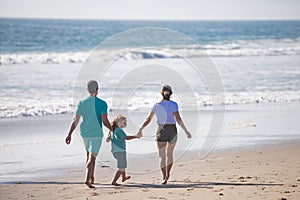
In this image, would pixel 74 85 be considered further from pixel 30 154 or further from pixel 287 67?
pixel 287 67

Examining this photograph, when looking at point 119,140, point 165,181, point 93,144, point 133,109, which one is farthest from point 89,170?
point 133,109

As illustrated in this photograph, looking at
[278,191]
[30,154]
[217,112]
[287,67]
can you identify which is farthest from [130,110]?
[287,67]

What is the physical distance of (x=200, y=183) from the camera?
827cm

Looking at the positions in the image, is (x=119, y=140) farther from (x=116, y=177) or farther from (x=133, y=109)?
(x=133, y=109)

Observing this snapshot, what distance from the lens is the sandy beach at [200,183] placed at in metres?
7.56

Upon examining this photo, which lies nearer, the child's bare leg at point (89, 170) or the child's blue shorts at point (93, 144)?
the child's bare leg at point (89, 170)

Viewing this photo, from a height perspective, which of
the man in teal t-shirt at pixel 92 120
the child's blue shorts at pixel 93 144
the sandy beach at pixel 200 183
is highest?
the man in teal t-shirt at pixel 92 120

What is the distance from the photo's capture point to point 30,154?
34.1ft

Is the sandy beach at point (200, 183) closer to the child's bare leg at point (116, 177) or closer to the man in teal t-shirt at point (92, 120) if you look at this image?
the child's bare leg at point (116, 177)

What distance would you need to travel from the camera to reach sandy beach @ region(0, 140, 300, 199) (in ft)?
24.8

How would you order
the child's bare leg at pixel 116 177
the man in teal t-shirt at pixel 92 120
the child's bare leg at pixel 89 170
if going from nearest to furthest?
the child's bare leg at pixel 89 170 < the man in teal t-shirt at pixel 92 120 < the child's bare leg at pixel 116 177

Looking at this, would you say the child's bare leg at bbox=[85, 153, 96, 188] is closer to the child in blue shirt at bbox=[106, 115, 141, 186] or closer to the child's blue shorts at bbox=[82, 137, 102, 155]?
the child's blue shorts at bbox=[82, 137, 102, 155]

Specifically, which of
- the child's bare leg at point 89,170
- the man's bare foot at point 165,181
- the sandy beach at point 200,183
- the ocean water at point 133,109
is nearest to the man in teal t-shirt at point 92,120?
the child's bare leg at point 89,170

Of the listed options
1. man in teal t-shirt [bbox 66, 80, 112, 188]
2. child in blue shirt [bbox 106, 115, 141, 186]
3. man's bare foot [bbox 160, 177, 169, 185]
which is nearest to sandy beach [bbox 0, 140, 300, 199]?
man's bare foot [bbox 160, 177, 169, 185]
